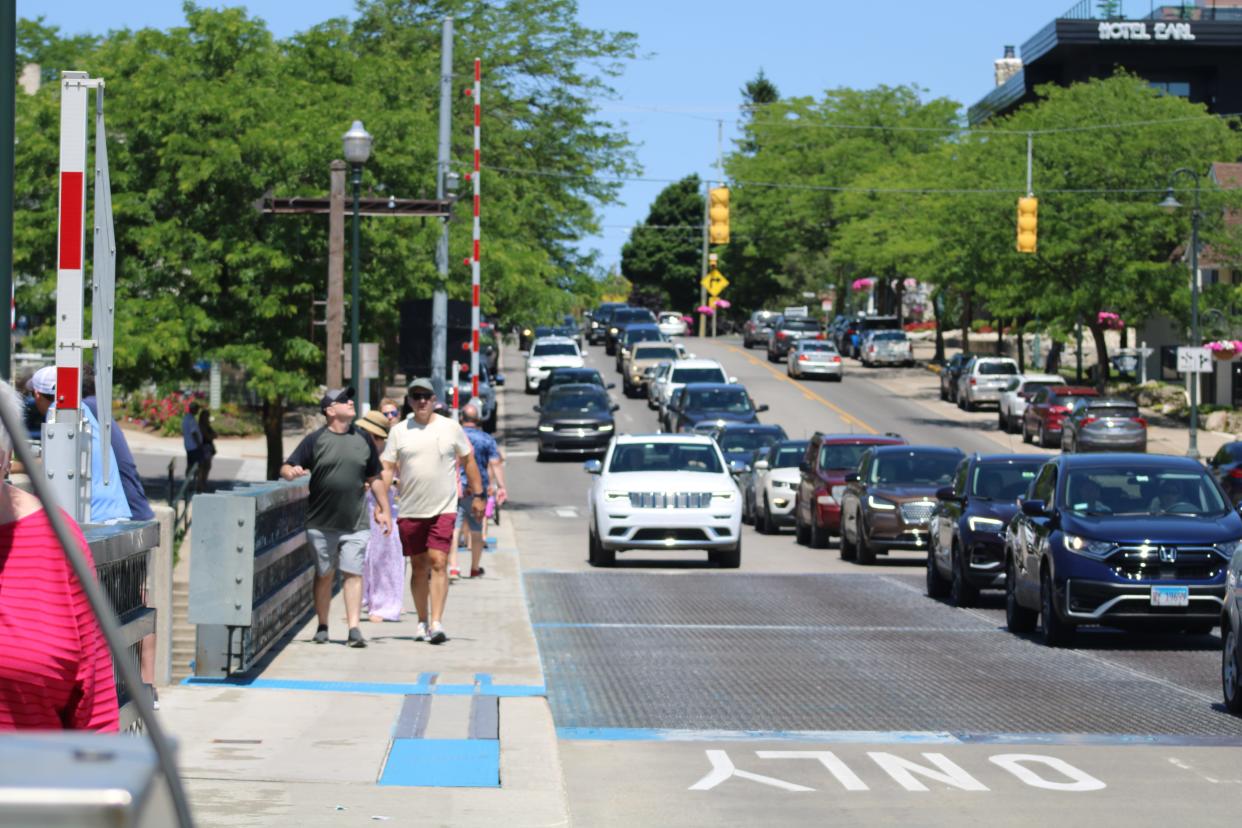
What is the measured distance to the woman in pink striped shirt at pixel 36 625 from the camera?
4.29 m

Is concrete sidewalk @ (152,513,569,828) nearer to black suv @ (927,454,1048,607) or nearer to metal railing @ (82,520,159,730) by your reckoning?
metal railing @ (82,520,159,730)

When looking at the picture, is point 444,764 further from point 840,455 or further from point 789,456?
point 789,456

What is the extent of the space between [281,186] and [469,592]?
1455 centimetres

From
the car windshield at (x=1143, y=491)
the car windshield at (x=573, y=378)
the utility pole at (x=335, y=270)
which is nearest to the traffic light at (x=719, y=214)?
the utility pole at (x=335, y=270)

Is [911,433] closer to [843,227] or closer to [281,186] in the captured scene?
[281,186]

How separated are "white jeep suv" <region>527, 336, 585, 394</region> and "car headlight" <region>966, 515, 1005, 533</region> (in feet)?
157

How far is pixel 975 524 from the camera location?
20.1 m

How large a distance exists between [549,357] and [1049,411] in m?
21.4

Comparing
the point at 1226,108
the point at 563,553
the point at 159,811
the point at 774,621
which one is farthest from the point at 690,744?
the point at 1226,108

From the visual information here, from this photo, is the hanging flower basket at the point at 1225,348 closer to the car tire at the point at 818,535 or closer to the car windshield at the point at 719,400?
the car windshield at the point at 719,400

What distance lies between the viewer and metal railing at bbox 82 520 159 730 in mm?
7145

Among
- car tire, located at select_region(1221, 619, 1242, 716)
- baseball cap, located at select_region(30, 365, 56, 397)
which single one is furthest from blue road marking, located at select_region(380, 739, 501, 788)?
car tire, located at select_region(1221, 619, 1242, 716)

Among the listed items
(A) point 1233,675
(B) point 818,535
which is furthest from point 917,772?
(B) point 818,535

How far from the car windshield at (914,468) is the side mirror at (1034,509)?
402 inches
